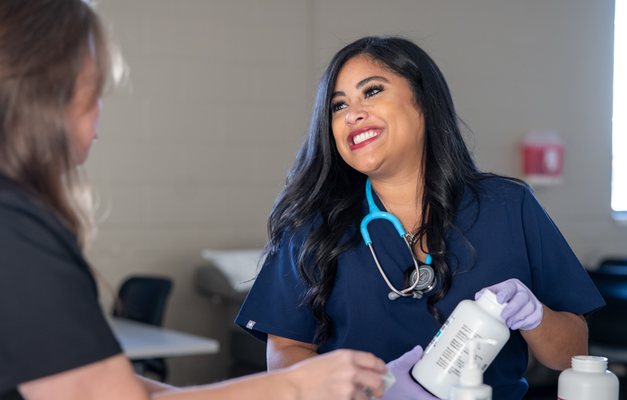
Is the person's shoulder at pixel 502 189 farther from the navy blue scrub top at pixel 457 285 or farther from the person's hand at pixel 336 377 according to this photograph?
the person's hand at pixel 336 377

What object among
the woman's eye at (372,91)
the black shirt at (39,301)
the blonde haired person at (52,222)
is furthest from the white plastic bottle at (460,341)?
the woman's eye at (372,91)

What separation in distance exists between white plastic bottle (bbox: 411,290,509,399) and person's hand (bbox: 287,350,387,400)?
0.17 m

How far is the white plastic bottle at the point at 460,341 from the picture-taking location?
3.16 ft

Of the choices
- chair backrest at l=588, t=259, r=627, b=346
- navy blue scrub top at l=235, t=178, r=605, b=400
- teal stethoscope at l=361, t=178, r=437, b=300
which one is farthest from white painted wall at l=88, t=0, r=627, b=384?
teal stethoscope at l=361, t=178, r=437, b=300

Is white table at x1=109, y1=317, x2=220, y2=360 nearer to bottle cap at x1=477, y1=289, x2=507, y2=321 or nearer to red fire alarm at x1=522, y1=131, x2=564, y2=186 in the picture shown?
bottle cap at x1=477, y1=289, x2=507, y2=321

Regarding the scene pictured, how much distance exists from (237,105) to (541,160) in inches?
84.0

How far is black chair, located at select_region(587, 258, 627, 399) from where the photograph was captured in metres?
3.15

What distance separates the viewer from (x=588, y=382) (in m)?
0.96

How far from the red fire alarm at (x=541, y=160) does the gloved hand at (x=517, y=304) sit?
135 inches

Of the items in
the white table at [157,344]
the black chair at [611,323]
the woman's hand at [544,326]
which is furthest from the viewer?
the black chair at [611,323]

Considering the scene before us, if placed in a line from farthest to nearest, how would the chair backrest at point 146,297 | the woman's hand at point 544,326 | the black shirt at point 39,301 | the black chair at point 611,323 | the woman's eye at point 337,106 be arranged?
the black chair at point 611,323, the chair backrest at point 146,297, the woman's eye at point 337,106, the woman's hand at point 544,326, the black shirt at point 39,301

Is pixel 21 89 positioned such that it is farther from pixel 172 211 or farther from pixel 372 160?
pixel 172 211

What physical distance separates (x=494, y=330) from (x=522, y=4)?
4043 millimetres

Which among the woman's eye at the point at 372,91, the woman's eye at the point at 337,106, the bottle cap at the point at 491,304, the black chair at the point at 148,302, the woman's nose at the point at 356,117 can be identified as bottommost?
the black chair at the point at 148,302
